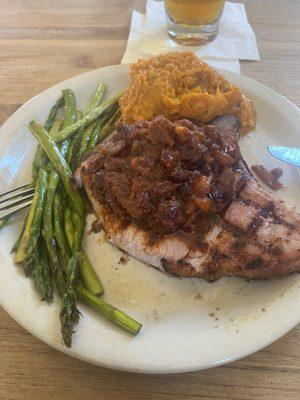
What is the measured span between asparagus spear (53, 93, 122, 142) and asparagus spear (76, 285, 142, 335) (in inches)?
44.3

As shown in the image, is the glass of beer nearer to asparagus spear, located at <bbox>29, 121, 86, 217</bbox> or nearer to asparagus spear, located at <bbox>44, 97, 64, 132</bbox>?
asparagus spear, located at <bbox>44, 97, 64, 132</bbox>

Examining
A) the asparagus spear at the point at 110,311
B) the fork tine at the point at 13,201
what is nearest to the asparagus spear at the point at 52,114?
the fork tine at the point at 13,201

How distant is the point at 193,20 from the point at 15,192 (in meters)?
2.20

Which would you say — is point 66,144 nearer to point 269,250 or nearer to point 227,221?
point 227,221

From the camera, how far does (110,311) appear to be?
1.83 m

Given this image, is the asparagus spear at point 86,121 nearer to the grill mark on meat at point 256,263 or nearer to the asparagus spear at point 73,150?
the asparagus spear at point 73,150

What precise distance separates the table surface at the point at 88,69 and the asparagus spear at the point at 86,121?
28.4 inches

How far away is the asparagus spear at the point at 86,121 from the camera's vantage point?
266 centimetres

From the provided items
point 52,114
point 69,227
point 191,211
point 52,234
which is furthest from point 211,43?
point 52,234

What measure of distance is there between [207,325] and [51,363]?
0.75 meters

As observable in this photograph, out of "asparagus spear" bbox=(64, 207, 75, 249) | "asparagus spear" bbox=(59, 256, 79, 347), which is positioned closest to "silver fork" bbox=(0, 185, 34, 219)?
"asparagus spear" bbox=(64, 207, 75, 249)

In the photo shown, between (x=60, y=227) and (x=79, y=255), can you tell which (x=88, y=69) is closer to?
(x=60, y=227)

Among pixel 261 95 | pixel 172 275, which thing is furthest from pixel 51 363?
pixel 261 95

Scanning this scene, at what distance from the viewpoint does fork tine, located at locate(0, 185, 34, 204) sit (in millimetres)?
2359
